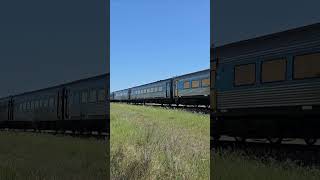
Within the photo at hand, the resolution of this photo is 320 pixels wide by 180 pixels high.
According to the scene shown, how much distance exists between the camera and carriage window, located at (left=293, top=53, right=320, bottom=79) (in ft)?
33.6

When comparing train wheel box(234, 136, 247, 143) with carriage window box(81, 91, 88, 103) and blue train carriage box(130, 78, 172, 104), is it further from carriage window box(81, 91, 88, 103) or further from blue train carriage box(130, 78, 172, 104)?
carriage window box(81, 91, 88, 103)

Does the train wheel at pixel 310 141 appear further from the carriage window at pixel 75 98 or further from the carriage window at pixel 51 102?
Result: the carriage window at pixel 51 102

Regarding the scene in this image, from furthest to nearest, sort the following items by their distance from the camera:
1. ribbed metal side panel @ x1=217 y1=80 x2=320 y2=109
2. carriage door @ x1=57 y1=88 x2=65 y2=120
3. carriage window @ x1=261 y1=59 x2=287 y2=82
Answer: carriage door @ x1=57 y1=88 x2=65 y2=120, carriage window @ x1=261 y1=59 x2=287 y2=82, ribbed metal side panel @ x1=217 y1=80 x2=320 y2=109

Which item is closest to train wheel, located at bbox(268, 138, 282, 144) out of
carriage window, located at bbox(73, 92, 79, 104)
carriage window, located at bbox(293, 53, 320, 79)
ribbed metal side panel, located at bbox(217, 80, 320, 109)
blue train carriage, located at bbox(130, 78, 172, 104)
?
ribbed metal side panel, located at bbox(217, 80, 320, 109)

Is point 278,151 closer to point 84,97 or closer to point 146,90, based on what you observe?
point 146,90

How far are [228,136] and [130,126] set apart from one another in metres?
Answer: 7.82

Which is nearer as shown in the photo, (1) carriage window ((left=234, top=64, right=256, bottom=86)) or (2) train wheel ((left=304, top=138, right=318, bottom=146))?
(2) train wheel ((left=304, top=138, right=318, bottom=146))

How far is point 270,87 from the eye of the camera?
11.5 m

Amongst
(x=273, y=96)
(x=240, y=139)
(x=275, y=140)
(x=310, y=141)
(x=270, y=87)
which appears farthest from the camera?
(x=240, y=139)

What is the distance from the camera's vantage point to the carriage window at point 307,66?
10234 millimetres

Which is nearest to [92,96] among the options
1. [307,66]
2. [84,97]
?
[84,97]

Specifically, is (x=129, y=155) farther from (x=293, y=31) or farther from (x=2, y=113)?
(x=2, y=113)

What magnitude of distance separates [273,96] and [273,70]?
2.37ft

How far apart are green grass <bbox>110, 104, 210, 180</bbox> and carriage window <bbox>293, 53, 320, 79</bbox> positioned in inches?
221
